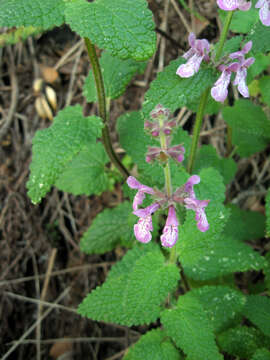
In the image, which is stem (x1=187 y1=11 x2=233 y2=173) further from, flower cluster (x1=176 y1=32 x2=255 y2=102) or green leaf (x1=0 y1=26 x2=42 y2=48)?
green leaf (x1=0 y1=26 x2=42 y2=48)

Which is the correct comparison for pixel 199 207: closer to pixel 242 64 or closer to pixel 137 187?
pixel 137 187

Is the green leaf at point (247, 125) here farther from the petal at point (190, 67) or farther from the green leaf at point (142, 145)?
the petal at point (190, 67)

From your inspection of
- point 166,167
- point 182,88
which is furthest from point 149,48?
point 166,167

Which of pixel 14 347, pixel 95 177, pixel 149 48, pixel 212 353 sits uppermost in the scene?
pixel 149 48

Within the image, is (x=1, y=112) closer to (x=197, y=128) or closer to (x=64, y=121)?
(x=64, y=121)

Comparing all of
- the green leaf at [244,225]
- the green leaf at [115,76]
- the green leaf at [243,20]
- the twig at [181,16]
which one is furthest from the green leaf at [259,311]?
the twig at [181,16]

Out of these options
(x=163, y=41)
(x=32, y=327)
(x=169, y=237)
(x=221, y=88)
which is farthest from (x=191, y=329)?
(x=163, y=41)
